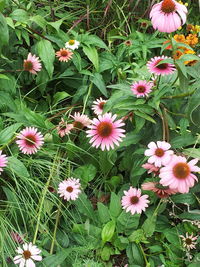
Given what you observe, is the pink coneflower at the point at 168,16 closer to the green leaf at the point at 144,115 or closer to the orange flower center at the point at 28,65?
the green leaf at the point at 144,115

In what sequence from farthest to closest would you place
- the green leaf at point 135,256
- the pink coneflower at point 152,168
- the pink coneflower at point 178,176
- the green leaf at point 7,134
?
the green leaf at point 7,134, the green leaf at point 135,256, the pink coneflower at point 152,168, the pink coneflower at point 178,176

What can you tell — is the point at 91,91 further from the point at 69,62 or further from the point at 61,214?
the point at 61,214

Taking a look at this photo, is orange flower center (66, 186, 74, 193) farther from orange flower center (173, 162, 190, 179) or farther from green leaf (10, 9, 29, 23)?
green leaf (10, 9, 29, 23)

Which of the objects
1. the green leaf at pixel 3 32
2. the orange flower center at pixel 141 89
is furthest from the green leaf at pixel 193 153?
the green leaf at pixel 3 32

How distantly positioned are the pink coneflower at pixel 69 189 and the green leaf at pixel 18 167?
0.10 meters

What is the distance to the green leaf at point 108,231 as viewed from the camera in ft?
4.11

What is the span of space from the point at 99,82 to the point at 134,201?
54 centimetres

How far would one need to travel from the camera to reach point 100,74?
1701mm

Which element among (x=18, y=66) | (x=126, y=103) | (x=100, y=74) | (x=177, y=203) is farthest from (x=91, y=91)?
(x=177, y=203)

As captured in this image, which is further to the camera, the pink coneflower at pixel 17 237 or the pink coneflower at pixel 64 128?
the pink coneflower at pixel 64 128

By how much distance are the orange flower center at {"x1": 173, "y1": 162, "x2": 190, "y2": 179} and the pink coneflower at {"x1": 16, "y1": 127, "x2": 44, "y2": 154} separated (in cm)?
45

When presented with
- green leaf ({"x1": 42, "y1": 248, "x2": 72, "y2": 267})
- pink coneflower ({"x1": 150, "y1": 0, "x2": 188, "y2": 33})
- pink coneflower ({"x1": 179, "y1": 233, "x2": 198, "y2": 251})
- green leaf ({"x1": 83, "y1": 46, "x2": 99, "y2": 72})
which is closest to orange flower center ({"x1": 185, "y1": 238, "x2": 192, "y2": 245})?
pink coneflower ({"x1": 179, "y1": 233, "x2": 198, "y2": 251})

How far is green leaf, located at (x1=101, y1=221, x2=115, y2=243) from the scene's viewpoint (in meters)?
1.25

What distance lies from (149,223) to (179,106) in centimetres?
35
